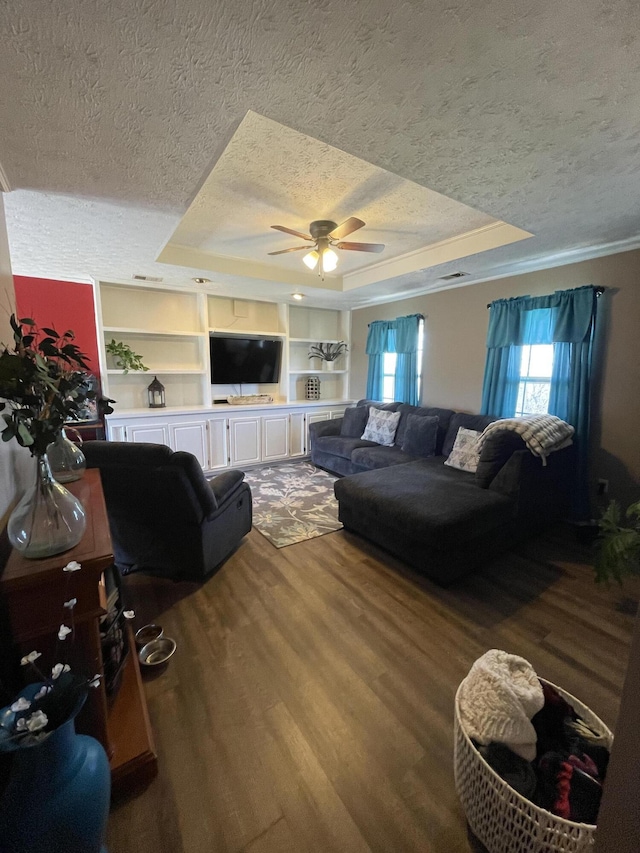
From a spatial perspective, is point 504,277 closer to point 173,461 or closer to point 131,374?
point 173,461

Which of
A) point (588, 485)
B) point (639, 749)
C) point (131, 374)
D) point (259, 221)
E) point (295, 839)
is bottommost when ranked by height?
point (295, 839)

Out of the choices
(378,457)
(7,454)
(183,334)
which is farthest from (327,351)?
(7,454)

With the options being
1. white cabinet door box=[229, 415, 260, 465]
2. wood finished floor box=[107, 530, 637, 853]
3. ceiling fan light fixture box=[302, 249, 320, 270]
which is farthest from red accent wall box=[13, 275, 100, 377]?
wood finished floor box=[107, 530, 637, 853]

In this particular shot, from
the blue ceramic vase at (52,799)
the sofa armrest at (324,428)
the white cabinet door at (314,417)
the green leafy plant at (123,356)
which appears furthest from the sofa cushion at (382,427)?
the blue ceramic vase at (52,799)

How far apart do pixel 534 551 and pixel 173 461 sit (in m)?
2.84

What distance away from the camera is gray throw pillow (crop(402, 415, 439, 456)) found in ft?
12.7

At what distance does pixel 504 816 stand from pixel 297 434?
4.37 meters

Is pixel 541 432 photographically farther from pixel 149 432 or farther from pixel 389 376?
pixel 149 432

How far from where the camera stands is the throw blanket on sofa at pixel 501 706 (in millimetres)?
1043

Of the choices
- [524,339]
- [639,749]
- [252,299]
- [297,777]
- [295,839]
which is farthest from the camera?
[252,299]

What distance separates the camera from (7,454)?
4.62ft

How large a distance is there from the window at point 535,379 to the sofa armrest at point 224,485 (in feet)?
9.69

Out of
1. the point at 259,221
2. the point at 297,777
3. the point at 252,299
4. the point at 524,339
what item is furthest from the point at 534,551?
the point at 252,299

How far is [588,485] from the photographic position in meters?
3.02
